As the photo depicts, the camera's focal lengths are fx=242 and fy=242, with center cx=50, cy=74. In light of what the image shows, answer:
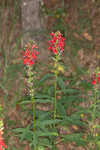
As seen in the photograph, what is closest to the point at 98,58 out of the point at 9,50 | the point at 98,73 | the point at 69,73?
the point at 69,73

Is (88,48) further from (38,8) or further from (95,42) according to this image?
(38,8)

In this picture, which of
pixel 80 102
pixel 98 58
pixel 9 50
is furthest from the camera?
pixel 98 58

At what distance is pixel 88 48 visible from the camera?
4.59 m

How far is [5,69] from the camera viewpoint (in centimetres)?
345

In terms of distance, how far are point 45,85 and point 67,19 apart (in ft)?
7.43

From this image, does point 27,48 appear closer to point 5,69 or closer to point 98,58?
point 5,69

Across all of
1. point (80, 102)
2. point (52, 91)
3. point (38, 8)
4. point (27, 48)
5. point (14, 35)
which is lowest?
point (80, 102)

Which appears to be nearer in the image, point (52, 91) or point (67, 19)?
point (52, 91)

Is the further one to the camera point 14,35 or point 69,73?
point 14,35

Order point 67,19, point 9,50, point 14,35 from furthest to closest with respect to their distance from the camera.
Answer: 1. point 67,19
2. point 14,35
3. point 9,50

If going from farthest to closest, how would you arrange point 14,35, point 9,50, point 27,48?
point 14,35
point 9,50
point 27,48

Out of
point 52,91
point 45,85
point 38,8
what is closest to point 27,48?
point 52,91

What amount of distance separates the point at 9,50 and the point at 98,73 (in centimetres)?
201

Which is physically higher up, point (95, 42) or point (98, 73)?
point (95, 42)
